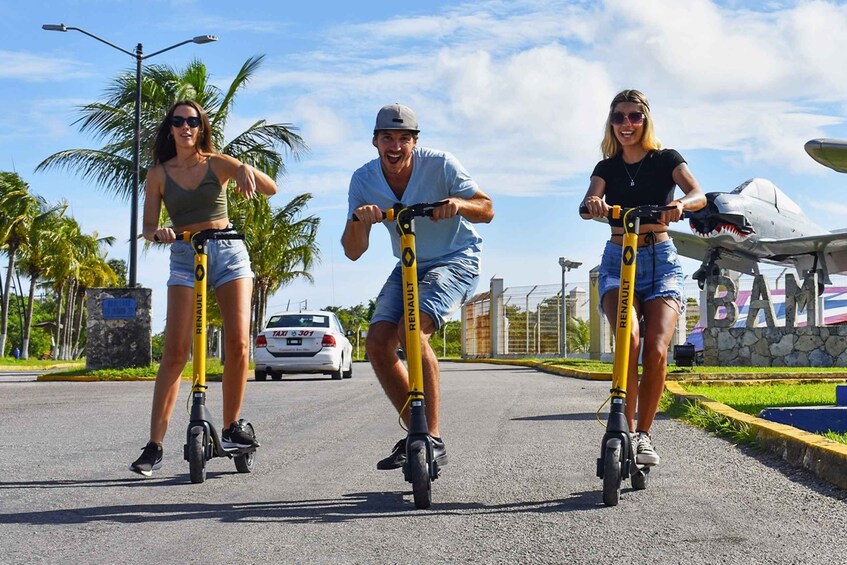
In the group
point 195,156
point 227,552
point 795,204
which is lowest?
point 227,552

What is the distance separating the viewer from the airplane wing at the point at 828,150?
36.2 feet

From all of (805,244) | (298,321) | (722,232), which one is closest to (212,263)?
(298,321)

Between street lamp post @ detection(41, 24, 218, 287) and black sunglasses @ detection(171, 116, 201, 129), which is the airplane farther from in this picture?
black sunglasses @ detection(171, 116, 201, 129)

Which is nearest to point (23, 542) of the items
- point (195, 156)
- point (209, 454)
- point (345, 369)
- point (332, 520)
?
point (332, 520)

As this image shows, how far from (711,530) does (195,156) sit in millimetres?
3291

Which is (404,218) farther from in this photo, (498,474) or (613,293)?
(498,474)

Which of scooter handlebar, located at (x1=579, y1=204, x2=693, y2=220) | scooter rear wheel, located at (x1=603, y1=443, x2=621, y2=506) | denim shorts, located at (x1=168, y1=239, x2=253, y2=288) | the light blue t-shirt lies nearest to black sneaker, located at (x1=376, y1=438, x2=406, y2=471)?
the light blue t-shirt

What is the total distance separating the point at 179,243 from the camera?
19.5 feet

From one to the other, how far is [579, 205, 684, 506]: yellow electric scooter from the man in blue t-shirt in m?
0.61

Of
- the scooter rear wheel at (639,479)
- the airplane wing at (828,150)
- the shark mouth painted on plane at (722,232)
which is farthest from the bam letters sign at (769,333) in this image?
the scooter rear wheel at (639,479)

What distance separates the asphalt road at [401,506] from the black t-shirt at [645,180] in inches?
56.3

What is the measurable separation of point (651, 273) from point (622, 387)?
0.75 m

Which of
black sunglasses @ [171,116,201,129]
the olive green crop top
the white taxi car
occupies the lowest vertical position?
the white taxi car

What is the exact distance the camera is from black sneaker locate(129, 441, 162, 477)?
18.8ft
